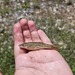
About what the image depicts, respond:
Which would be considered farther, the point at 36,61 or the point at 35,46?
the point at 35,46

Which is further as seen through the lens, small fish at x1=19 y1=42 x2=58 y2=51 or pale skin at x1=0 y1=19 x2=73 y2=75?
small fish at x1=19 y1=42 x2=58 y2=51

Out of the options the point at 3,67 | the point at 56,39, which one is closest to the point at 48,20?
the point at 56,39

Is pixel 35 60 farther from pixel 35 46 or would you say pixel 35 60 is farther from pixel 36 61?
pixel 35 46

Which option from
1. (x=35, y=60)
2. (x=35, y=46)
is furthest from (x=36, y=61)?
(x=35, y=46)

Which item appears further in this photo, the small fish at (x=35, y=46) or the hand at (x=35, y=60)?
the small fish at (x=35, y=46)

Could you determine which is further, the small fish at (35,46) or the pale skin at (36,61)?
the small fish at (35,46)

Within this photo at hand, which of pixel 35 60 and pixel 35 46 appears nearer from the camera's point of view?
pixel 35 60

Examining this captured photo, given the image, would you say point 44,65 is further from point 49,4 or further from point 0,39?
point 49,4

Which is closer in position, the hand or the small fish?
the hand
